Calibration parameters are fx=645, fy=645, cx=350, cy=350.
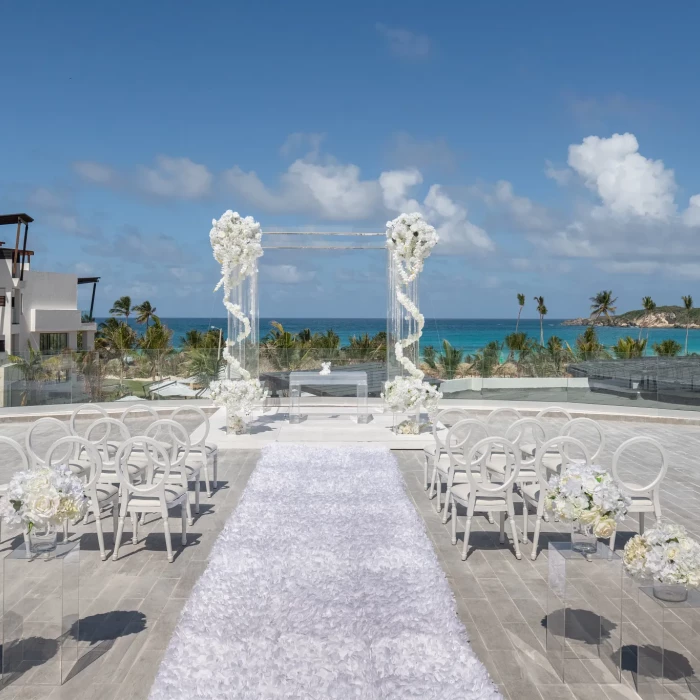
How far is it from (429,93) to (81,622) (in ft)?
85.4

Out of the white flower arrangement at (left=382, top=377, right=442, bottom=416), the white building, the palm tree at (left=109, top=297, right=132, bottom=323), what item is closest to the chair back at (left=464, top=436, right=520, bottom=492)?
the white flower arrangement at (left=382, top=377, right=442, bottom=416)

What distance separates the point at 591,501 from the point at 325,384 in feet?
Result: 26.0

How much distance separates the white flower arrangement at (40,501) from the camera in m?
2.99

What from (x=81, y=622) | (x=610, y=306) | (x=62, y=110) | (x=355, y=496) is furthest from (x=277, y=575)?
(x=610, y=306)

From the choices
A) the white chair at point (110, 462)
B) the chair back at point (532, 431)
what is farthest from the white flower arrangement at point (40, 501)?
the chair back at point (532, 431)

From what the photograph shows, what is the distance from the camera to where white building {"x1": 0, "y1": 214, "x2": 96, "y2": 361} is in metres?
29.8

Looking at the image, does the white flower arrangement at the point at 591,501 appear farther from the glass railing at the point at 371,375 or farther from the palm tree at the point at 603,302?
the palm tree at the point at 603,302

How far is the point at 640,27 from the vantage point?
1706cm

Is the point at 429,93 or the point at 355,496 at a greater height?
the point at 429,93

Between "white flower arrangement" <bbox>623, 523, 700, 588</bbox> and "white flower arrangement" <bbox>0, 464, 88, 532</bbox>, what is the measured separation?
2553 millimetres

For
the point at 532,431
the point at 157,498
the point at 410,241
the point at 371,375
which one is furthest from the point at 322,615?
the point at 371,375

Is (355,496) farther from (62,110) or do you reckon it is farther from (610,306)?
(610,306)

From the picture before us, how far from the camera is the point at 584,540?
3.20m

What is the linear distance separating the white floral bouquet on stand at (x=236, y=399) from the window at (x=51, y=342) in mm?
27201
